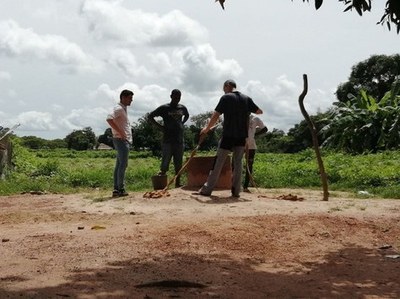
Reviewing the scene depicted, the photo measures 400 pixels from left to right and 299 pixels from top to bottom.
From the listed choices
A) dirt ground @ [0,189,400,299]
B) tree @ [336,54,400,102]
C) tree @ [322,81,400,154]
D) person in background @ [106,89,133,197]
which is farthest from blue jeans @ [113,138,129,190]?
tree @ [336,54,400,102]

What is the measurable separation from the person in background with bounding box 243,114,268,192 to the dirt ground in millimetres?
1743

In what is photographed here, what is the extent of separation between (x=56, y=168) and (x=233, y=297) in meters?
12.4

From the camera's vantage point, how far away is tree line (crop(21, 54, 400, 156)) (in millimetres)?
13344

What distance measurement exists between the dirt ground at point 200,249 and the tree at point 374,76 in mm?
36838

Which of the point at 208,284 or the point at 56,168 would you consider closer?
the point at 208,284

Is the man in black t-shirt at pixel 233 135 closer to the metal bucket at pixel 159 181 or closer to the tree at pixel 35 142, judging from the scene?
the metal bucket at pixel 159 181

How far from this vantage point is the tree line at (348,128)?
13344 millimetres

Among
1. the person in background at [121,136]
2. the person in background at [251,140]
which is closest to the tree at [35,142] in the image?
the person in background at [251,140]

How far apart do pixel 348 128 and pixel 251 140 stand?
4.27m

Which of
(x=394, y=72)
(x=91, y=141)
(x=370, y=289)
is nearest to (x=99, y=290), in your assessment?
(x=370, y=289)

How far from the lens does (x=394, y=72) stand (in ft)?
143

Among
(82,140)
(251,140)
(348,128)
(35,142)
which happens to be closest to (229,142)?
(251,140)

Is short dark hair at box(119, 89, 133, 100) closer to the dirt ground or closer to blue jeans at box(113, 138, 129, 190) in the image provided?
blue jeans at box(113, 138, 129, 190)

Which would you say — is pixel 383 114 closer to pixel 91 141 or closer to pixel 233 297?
pixel 233 297
